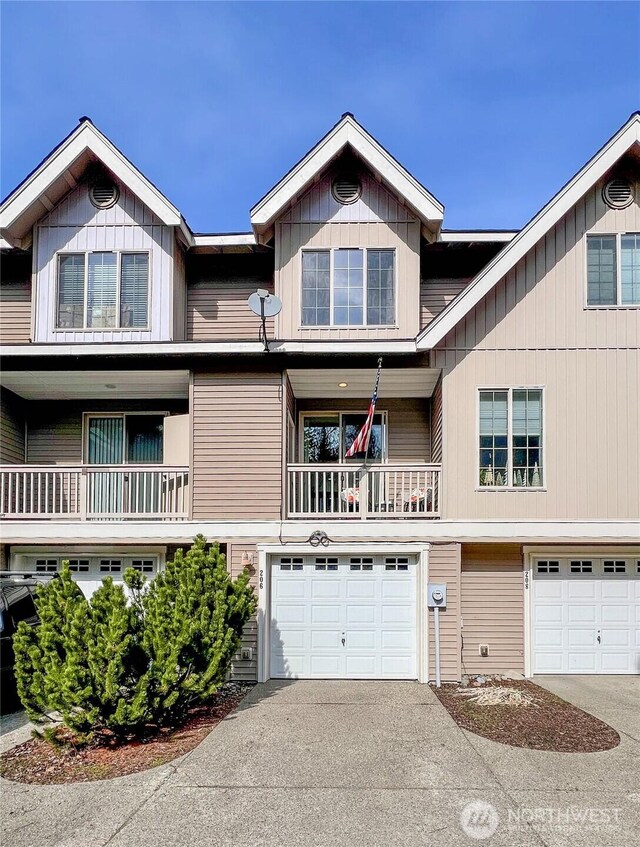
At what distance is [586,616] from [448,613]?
8.34 feet

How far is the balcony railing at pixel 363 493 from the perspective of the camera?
35.2ft

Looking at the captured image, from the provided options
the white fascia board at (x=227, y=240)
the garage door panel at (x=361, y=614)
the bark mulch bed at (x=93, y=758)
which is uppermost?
the white fascia board at (x=227, y=240)

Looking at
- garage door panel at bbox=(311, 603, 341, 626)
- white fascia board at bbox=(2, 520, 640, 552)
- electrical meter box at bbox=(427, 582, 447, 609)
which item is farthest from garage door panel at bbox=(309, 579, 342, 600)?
electrical meter box at bbox=(427, 582, 447, 609)

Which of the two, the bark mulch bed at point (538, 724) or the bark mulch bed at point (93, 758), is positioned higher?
the bark mulch bed at point (93, 758)

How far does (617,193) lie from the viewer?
11.0 m

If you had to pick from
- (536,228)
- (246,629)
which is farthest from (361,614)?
(536,228)

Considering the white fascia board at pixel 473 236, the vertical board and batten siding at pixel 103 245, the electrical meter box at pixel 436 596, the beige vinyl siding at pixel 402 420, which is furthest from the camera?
the beige vinyl siding at pixel 402 420

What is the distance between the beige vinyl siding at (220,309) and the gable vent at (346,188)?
2.13 meters

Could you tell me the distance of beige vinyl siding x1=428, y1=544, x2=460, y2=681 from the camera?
10.3m

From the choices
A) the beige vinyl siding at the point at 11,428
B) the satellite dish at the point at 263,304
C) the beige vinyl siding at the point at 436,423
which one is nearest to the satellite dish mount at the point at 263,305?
the satellite dish at the point at 263,304

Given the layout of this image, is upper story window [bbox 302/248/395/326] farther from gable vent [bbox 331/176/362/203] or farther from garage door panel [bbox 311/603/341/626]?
garage door panel [bbox 311/603/341/626]

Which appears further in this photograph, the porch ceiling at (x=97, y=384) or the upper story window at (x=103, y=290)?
the upper story window at (x=103, y=290)

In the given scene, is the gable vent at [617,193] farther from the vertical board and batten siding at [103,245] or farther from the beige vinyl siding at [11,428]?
the beige vinyl siding at [11,428]

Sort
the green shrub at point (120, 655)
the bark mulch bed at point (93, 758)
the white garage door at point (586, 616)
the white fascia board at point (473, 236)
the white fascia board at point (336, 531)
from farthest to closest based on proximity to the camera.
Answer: the white fascia board at point (473, 236)
the white garage door at point (586, 616)
the white fascia board at point (336, 531)
the green shrub at point (120, 655)
the bark mulch bed at point (93, 758)
